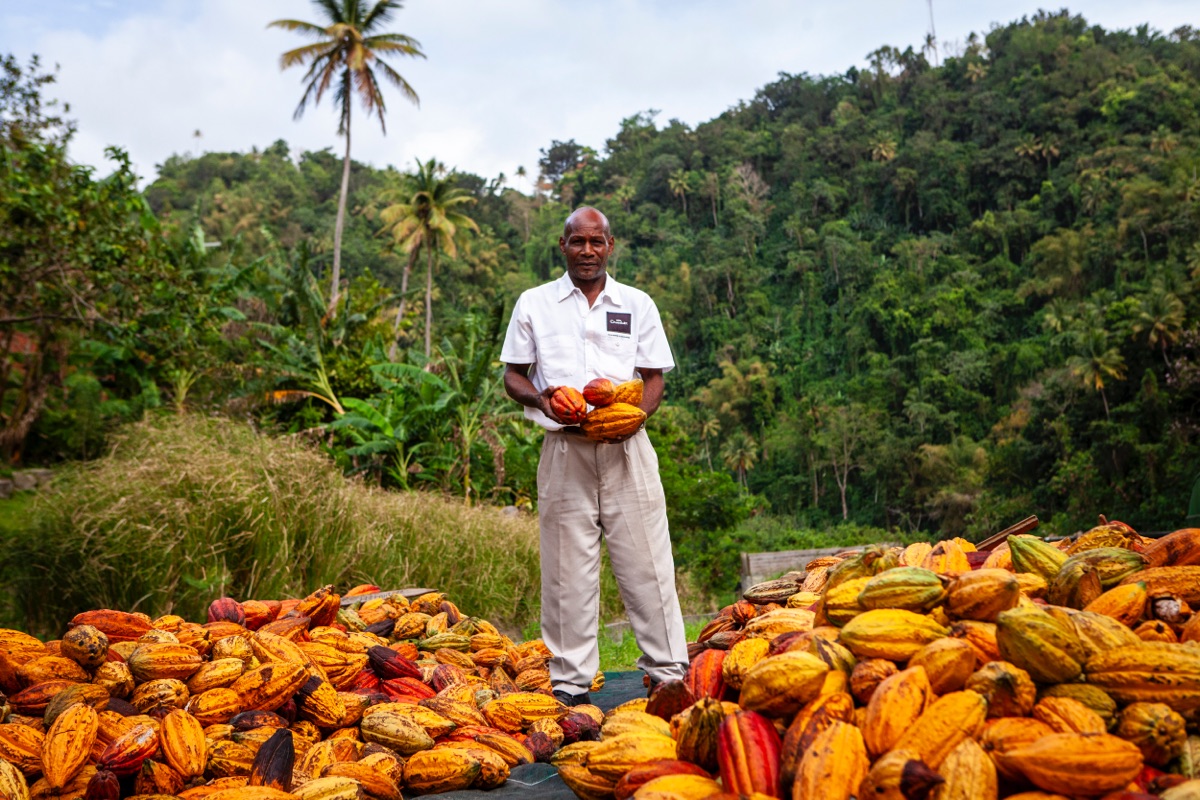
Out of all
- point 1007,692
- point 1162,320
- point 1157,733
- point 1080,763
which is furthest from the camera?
point 1162,320

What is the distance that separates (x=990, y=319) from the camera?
5088 centimetres

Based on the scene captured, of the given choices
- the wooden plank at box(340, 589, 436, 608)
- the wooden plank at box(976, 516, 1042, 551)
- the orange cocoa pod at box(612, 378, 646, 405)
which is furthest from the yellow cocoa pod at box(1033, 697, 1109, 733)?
the wooden plank at box(340, 589, 436, 608)

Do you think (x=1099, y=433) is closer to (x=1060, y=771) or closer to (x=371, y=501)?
(x=371, y=501)

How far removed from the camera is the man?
371 centimetres

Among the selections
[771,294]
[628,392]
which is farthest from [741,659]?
[771,294]

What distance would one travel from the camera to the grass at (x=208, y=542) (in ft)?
19.8

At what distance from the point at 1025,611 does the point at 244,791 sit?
1916 mm

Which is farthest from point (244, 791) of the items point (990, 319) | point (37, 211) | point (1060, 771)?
point (990, 319)

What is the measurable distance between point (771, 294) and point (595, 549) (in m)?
60.9

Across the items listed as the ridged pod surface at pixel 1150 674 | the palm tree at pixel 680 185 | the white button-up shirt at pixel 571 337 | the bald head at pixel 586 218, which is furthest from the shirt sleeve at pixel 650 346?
the palm tree at pixel 680 185

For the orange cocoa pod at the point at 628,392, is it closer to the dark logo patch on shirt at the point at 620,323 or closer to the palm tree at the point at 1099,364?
the dark logo patch on shirt at the point at 620,323

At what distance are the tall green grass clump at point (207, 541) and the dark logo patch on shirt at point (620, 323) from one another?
11.7 feet

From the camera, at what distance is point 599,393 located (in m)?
3.44

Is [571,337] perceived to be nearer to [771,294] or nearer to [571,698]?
[571,698]
